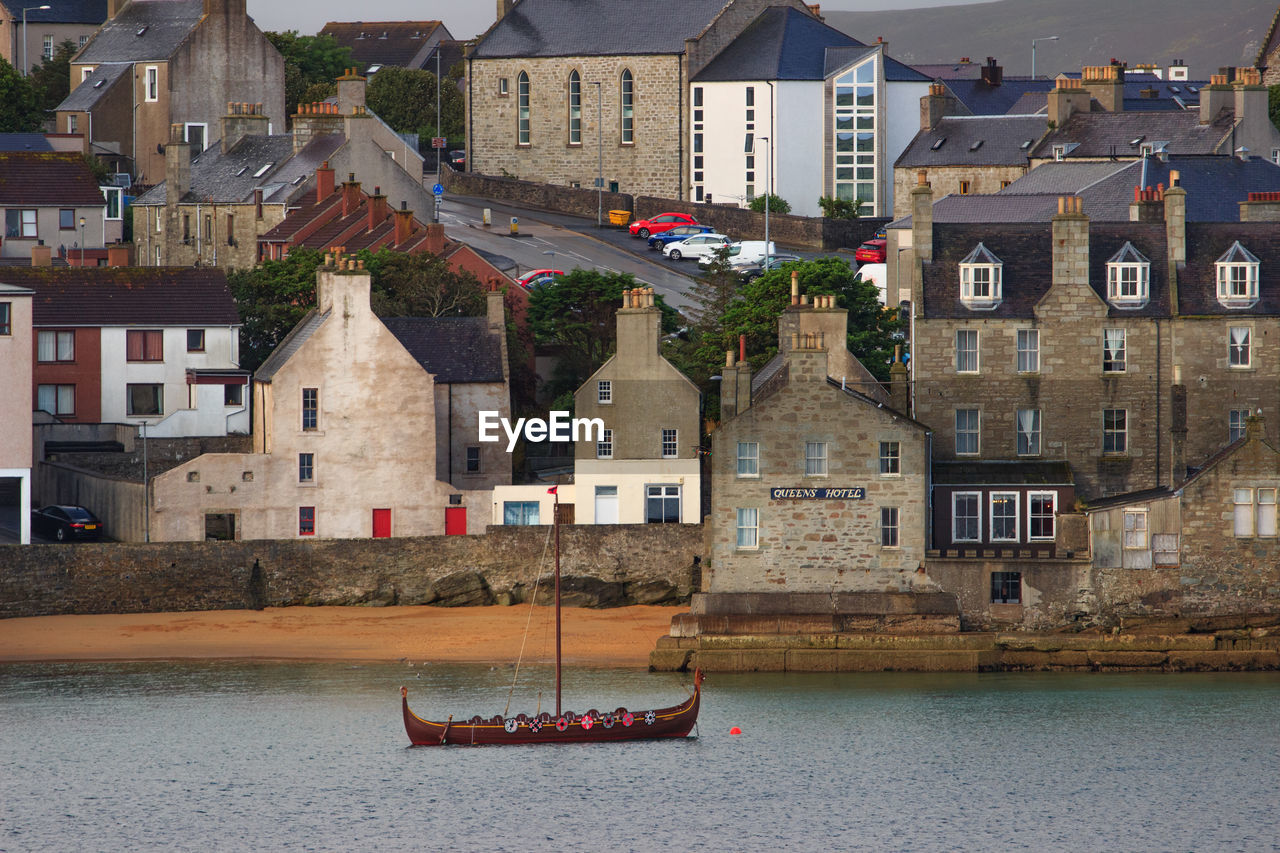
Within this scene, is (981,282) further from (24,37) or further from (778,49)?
(24,37)

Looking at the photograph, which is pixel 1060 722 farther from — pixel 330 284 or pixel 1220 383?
pixel 330 284

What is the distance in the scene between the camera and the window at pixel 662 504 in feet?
219

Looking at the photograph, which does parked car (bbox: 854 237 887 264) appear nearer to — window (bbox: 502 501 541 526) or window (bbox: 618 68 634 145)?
window (bbox: 618 68 634 145)

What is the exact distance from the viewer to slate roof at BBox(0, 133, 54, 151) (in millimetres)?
115750

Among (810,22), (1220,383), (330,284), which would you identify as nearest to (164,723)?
(330,284)

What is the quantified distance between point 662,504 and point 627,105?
2688 inches

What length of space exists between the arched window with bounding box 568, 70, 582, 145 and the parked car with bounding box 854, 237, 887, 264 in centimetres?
A: 2949

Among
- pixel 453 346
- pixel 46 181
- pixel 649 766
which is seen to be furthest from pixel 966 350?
pixel 46 181

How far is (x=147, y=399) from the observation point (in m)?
79.0

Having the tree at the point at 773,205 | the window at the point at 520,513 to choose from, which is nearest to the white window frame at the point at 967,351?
the window at the point at 520,513

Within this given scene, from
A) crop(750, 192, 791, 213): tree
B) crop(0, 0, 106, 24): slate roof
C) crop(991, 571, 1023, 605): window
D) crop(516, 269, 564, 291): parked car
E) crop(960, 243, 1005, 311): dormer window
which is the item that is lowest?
crop(991, 571, 1023, 605): window

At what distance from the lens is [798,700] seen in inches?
2319

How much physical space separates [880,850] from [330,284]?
89.4ft
